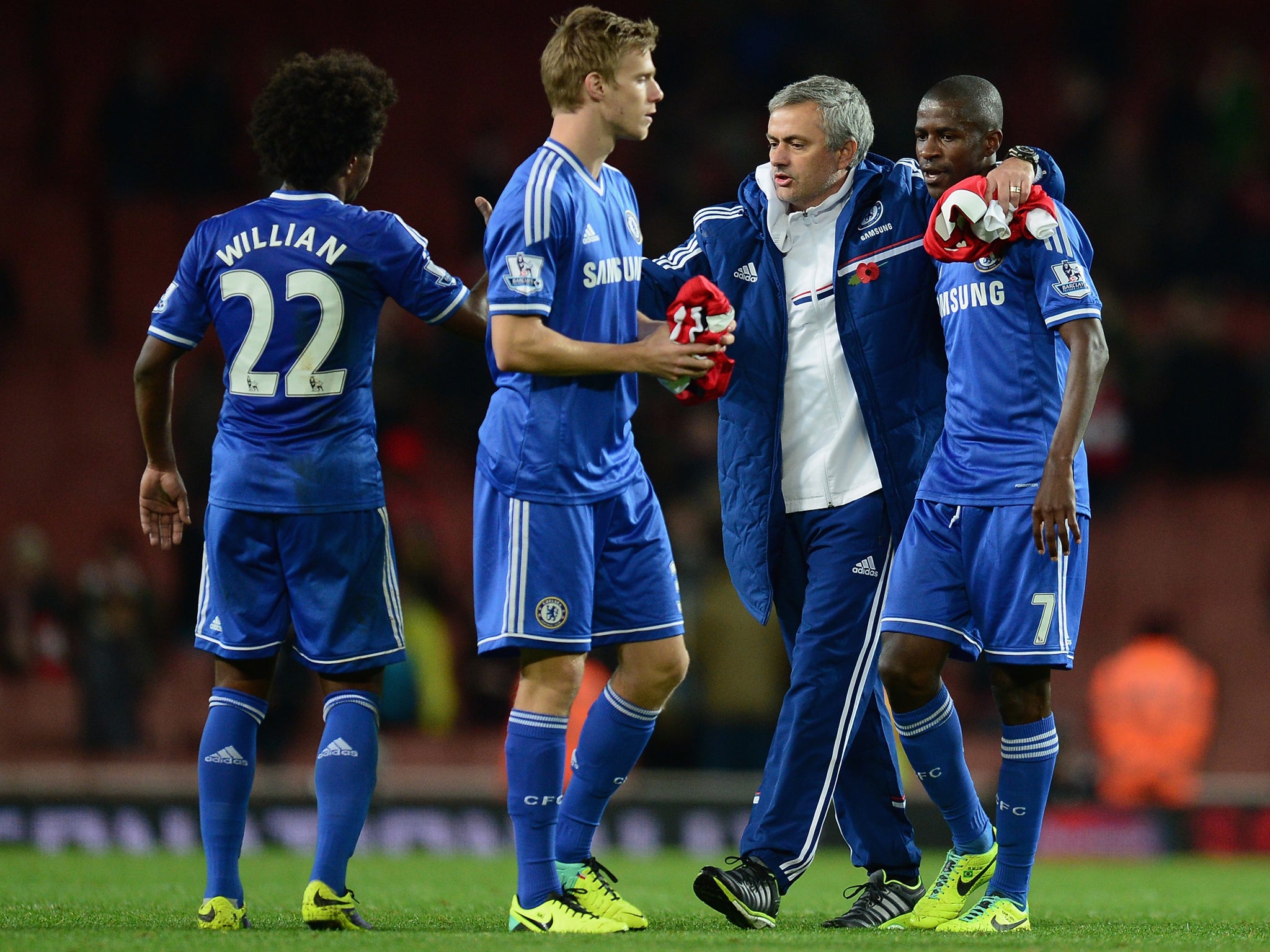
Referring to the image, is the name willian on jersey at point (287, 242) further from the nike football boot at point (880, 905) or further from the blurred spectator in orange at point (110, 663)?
the blurred spectator in orange at point (110, 663)

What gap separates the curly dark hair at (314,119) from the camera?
4918 mm

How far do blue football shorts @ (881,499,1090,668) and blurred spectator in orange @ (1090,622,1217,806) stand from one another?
276 inches

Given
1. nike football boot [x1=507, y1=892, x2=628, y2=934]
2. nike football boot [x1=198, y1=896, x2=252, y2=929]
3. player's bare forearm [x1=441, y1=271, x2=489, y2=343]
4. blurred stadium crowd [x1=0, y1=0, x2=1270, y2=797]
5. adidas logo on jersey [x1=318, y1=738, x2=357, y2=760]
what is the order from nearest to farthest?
1. nike football boot [x1=507, y1=892, x2=628, y2=934]
2. nike football boot [x1=198, y1=896, x2=252, y2=929]
3. adidas logo on jersey [x1=318, y1=738, x2=357, y2=760]
4. player's bare forearm [x1=441, y1=271, x2=489, y2=343]
5. blurred stadium crowd [x1=0, y1=0, x2=1270, y2=797]

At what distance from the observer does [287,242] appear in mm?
4867

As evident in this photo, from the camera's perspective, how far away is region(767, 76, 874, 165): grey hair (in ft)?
17.7

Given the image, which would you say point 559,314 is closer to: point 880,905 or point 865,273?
point 865,273

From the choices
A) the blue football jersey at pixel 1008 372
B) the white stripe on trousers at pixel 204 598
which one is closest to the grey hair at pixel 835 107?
the blue football jersey at pixel 1008 372

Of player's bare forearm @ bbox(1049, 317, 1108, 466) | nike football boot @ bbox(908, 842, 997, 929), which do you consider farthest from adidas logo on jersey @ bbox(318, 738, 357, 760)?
player's bare forearm @ bbox(1049, 317, 1108, 466)

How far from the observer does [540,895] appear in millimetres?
4637

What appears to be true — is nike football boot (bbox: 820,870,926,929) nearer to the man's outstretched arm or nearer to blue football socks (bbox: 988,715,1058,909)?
blue football socks (bbox: 988,715,1058,909)

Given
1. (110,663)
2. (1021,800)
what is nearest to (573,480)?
(1021,800)

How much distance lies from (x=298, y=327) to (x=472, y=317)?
1.69 ft

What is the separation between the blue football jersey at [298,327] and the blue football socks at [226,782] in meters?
0.61

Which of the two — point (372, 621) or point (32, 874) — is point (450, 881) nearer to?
point (32, 874)
